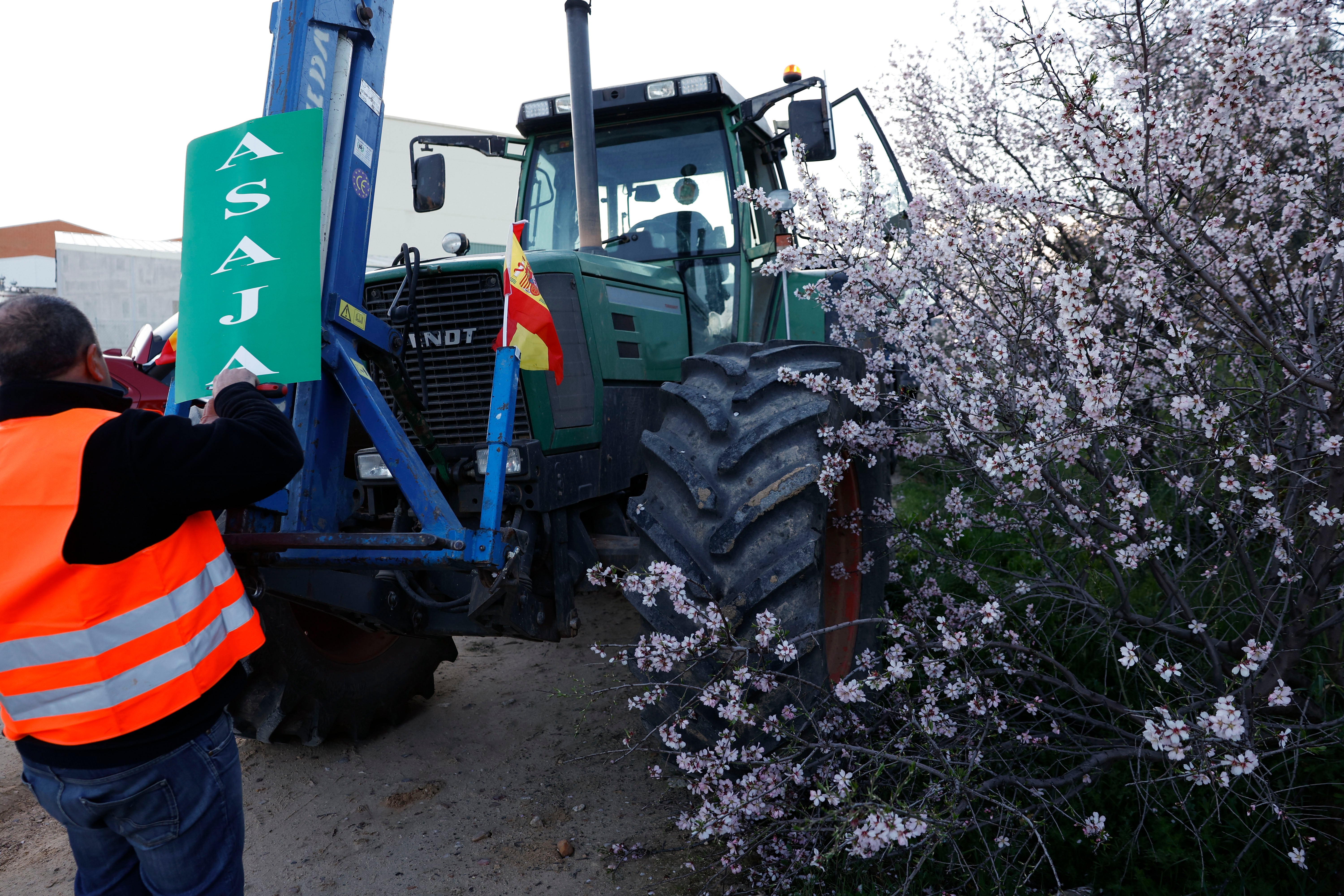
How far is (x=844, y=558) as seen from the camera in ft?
10.9

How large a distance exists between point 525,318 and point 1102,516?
6.29 ft

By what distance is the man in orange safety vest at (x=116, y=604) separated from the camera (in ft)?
5.48

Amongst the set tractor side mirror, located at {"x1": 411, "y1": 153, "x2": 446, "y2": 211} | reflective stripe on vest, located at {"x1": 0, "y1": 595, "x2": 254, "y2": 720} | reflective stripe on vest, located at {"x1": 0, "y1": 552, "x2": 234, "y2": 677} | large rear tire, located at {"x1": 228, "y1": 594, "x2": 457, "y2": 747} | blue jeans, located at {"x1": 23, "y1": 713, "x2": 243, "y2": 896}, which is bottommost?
large rear tire, located at {"x1": 228, "y1": 594, "x2": 457, "y2": 747}

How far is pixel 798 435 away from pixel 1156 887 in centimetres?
174

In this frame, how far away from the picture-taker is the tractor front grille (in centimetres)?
306

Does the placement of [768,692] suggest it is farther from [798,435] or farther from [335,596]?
[335,596]

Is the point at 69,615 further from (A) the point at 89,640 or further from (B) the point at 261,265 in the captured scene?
(B) the point at 261,265

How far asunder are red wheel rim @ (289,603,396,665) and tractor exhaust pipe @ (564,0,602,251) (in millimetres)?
2003

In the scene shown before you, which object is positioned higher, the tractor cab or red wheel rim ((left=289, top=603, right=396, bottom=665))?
the tractor cab

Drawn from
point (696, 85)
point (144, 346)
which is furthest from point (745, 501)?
point (144, 346)

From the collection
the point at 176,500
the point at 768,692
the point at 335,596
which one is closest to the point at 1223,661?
the point at 768,692

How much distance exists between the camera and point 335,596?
2611mm

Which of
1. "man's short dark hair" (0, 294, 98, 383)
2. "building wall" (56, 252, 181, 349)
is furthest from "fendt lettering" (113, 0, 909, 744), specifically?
"building wall" (56, 252, 181, 349)

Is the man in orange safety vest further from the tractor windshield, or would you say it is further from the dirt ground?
the tractor windshield
